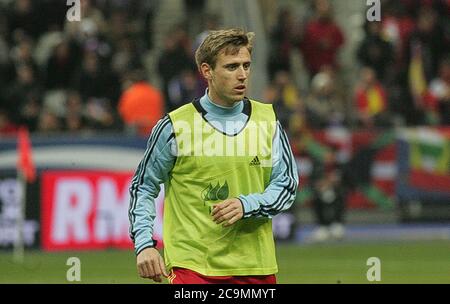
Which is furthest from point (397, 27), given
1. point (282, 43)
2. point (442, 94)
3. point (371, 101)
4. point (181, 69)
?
point (181, 69)

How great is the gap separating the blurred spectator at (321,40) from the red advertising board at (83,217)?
635cm

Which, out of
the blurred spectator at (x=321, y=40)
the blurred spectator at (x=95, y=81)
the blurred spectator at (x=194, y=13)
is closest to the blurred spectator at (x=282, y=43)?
the blurred spectator at (x=321, y=40)

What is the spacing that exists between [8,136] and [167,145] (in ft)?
42.1

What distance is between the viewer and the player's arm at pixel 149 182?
25.1 feet

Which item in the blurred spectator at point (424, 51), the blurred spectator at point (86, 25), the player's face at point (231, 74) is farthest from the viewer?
the blurred spectator at point (424, 51)

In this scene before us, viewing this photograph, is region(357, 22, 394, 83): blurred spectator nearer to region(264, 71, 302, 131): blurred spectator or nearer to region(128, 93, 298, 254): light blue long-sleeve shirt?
region(264, 71, 302, 131): blurred spectator

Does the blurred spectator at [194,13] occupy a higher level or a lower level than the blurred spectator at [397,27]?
higher

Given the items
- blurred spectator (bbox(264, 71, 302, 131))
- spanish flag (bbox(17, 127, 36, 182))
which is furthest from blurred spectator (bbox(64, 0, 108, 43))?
spanish flag (bbox(17, 127, 36, 182))

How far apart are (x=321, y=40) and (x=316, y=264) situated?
7666 millimetres

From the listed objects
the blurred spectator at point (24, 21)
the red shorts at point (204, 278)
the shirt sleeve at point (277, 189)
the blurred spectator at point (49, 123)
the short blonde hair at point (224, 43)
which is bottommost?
the red shorts at point (204, 278)

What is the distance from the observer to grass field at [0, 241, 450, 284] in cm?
1528

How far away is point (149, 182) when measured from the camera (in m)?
7.82

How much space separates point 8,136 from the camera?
20234 millimetres

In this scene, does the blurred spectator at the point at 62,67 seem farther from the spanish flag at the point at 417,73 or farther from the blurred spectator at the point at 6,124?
the spanish flag at the point at 417,73
